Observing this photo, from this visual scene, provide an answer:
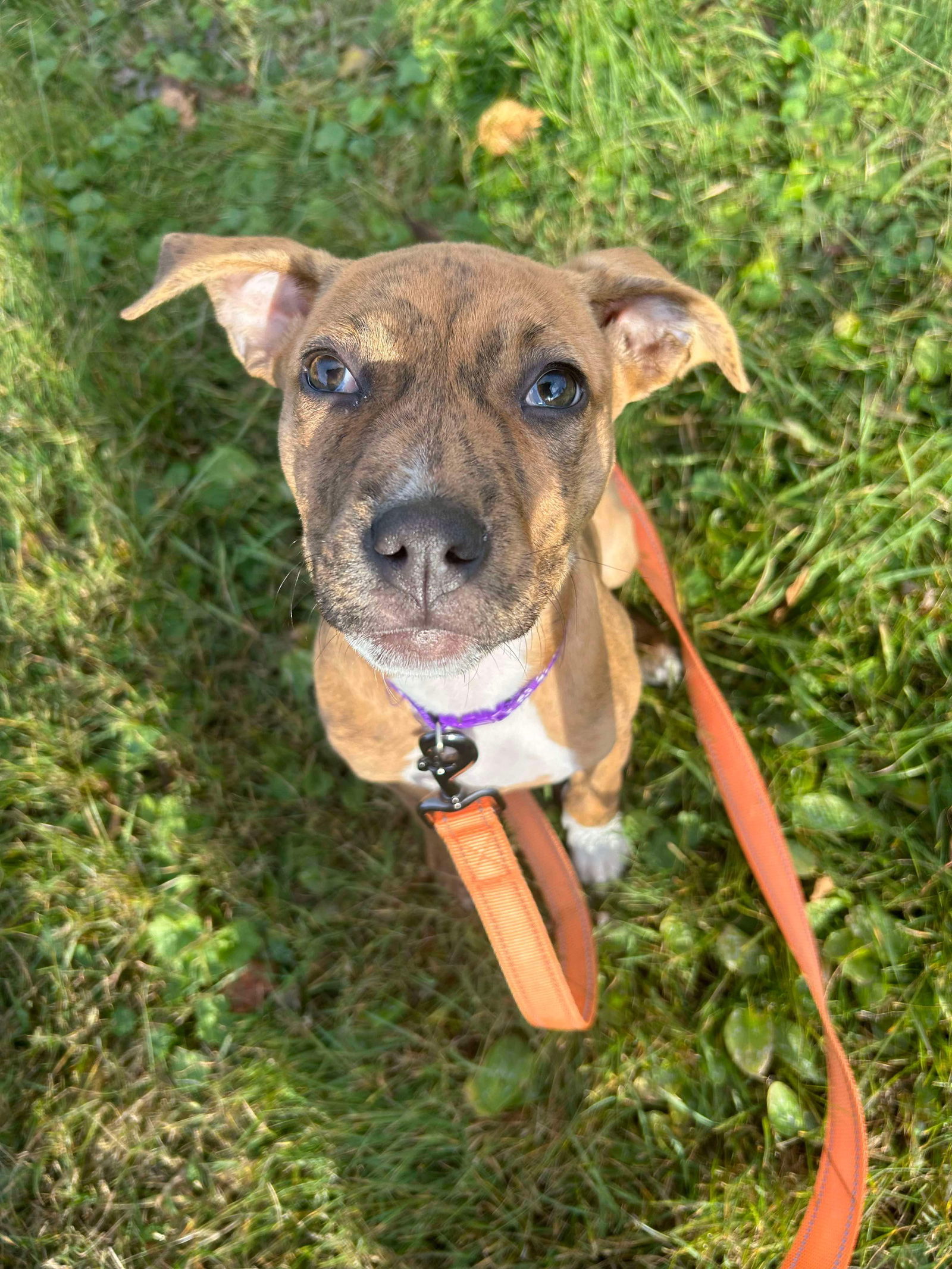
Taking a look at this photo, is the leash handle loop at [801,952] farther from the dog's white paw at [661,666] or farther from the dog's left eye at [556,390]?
the dog's left eye at [556,390]

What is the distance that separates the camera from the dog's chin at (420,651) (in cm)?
221

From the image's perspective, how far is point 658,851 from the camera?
153 inches

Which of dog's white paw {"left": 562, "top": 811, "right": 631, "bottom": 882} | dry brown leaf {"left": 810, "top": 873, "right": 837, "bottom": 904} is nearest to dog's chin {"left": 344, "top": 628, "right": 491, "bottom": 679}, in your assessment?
dog's white paw {"left": 562, "top": 811, "right": 631, "bottom": 882}

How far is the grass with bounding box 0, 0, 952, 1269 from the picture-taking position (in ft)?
11.4

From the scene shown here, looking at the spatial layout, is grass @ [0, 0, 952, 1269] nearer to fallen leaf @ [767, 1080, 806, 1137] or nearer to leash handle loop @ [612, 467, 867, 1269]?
fallen leaf @ [767, 1080, 806, 1137]

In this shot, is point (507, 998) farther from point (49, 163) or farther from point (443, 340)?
point (49, 163)

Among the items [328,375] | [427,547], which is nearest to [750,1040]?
[427,547]

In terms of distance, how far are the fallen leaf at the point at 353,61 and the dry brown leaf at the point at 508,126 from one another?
0.86m

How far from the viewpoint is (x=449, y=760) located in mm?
2863

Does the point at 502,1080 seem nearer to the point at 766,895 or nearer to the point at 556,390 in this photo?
the point at 766,895

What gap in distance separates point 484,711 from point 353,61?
4.14 metres

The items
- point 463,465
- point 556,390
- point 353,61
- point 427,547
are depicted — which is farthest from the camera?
point 353,61

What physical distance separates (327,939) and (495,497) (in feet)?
8.23

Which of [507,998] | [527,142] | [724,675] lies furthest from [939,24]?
[507,998]
